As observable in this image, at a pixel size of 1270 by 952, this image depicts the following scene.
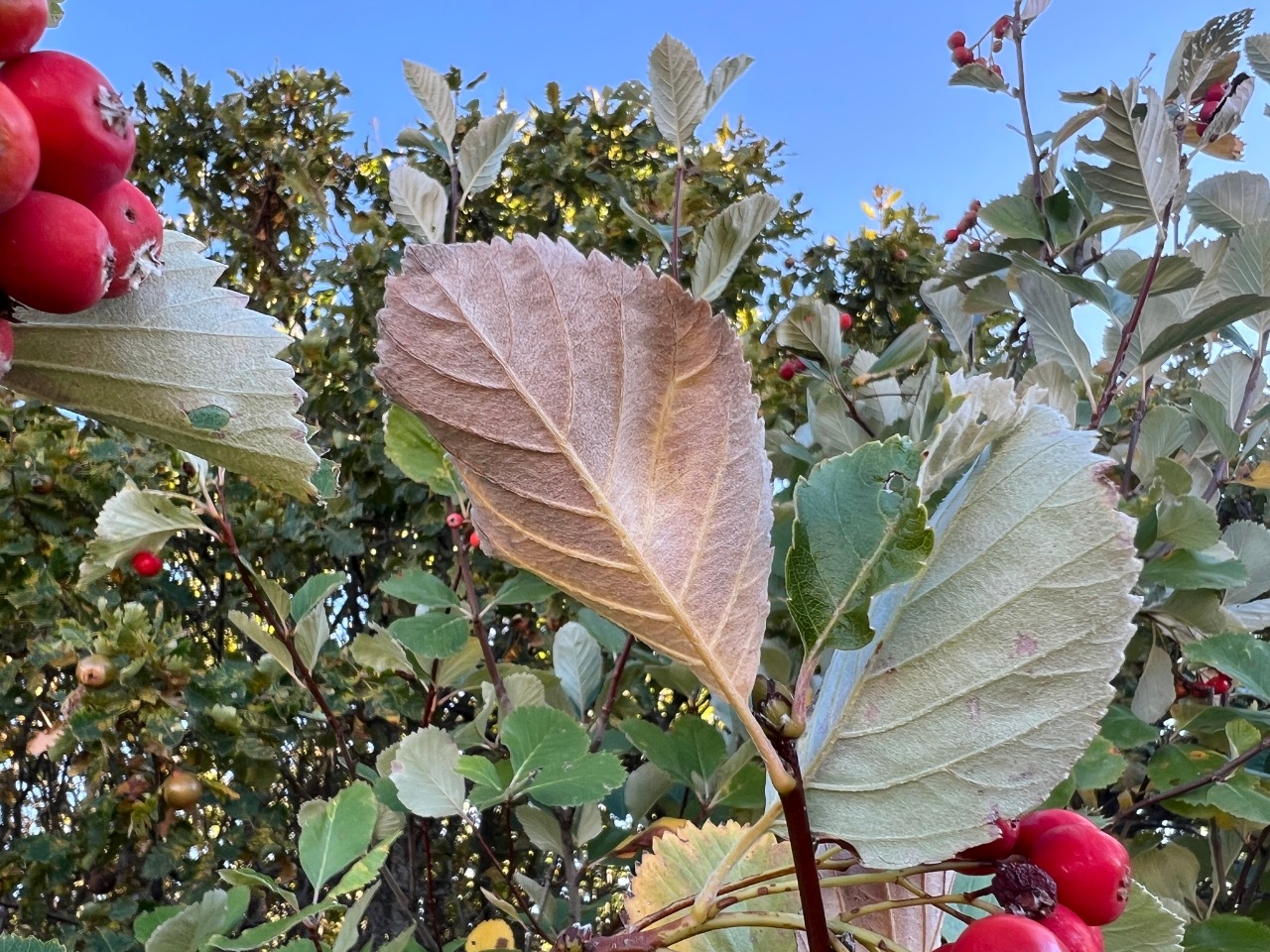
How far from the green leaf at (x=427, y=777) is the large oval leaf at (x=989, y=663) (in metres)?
0.84

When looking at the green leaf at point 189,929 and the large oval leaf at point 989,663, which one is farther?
the green leaf at point 189,929

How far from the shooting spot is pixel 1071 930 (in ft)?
1.73

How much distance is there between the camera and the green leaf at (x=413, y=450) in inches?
53.4

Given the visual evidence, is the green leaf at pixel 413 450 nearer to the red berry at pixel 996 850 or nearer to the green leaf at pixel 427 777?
the green leaf at pixel 427 777

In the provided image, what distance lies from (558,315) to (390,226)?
382cm

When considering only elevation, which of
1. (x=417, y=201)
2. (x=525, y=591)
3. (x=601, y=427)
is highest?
(x=601, y=427)

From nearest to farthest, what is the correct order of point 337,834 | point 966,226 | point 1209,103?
point 337,834 < point 1209,103 < point 966,226

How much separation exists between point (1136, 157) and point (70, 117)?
1.69 meters

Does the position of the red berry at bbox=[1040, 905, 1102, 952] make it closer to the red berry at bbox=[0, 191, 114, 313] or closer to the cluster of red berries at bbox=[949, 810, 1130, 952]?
the cluster of red berries at bbox=[949, 810, 1130, 952]

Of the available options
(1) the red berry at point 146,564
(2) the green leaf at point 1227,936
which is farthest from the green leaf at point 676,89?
(1) the red berry at point 146,564

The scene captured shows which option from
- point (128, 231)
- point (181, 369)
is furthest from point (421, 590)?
point (128, 231)

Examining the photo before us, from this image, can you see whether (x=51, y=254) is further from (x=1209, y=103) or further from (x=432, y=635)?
(x=1209, y=103)

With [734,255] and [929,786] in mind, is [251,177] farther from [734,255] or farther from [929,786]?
[929,786]

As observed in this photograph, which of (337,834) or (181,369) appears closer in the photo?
(181,369)
